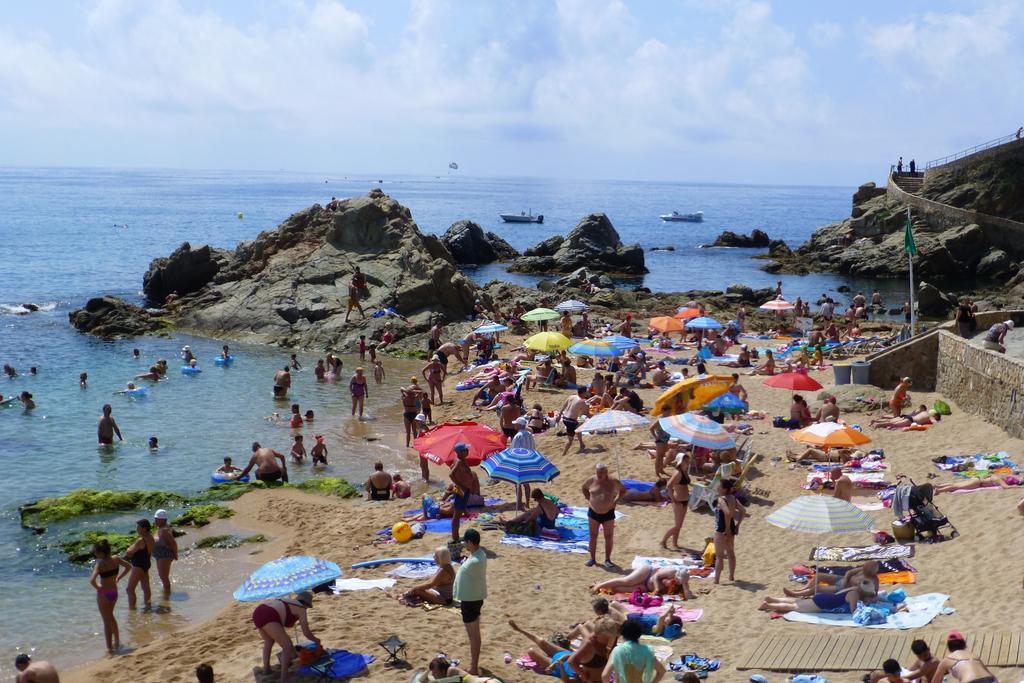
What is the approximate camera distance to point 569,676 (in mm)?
8805

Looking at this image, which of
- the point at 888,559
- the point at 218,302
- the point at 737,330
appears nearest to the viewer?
the point at 888,559

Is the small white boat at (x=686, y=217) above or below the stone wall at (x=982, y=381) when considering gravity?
below

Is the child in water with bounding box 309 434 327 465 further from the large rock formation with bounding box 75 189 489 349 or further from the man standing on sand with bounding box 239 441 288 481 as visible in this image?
the large rock formation with bounding box 75 189 489 349

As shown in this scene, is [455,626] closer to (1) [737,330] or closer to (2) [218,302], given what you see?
(1) [737,330]

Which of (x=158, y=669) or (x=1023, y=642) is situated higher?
(x=1023, y=642)

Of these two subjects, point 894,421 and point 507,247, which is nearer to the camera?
point 894,421

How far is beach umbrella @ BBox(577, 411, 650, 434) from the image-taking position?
576 inches

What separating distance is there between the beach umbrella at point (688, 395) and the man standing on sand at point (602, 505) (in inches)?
201

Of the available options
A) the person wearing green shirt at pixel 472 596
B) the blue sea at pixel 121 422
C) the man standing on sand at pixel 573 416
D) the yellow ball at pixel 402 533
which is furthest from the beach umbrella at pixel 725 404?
the person wearing green shirt at pixel 472 596

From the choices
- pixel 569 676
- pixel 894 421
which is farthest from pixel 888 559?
pixel 894 421

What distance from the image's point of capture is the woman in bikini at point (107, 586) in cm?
1088

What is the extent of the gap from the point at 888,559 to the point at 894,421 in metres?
7.08

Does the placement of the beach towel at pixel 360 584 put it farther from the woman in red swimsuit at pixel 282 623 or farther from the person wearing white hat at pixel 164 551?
the person wearing white hat at pixel 164 551

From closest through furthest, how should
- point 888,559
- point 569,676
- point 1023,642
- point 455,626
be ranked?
point 1023,642 → point 569,676 → point 455,626 → point 888,559
